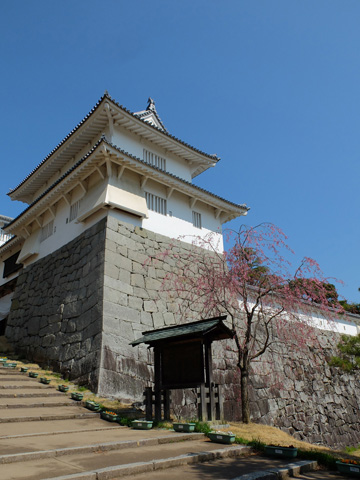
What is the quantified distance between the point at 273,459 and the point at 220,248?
30.2ft

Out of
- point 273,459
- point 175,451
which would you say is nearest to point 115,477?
point 175,451

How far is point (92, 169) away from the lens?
1107 centimetres

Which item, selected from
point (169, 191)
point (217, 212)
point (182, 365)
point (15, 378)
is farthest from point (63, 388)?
point (217, 212)

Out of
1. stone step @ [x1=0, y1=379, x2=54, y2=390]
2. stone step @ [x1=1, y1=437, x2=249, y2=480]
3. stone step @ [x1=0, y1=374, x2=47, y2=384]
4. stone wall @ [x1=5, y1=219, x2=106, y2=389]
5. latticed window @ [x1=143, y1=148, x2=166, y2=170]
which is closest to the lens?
stone step @ [x1=1, y1=437, x2=249, y2=480]

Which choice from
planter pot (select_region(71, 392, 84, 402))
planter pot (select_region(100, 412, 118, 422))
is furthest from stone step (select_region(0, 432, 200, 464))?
planter pot (select_region(71, 392, 84, 402))

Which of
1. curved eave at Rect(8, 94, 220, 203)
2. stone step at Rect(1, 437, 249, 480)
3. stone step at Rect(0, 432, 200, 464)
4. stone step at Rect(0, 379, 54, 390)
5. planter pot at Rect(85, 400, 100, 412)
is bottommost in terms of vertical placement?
stone step at Rect(1, 437, 249, 480)

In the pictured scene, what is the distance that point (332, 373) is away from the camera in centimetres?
1454

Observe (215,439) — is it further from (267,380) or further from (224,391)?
(267,380)

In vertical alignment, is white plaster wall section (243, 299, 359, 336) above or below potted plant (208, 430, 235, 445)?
above

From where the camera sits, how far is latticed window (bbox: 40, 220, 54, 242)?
1331 cm

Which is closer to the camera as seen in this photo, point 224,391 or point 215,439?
point 215,439

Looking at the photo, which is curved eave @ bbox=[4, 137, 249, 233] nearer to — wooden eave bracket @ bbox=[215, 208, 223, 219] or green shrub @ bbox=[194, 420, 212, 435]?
wooden eave bracket @ bbox=[215, 208, 223, 219]

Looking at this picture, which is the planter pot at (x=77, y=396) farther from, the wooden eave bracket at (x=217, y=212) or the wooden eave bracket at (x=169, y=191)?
the wooden eave bracket at (x=217, y=212)

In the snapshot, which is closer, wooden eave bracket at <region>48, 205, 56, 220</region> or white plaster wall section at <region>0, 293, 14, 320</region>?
wooden eave bracket at <region>48, 205, 56, 220</region>
